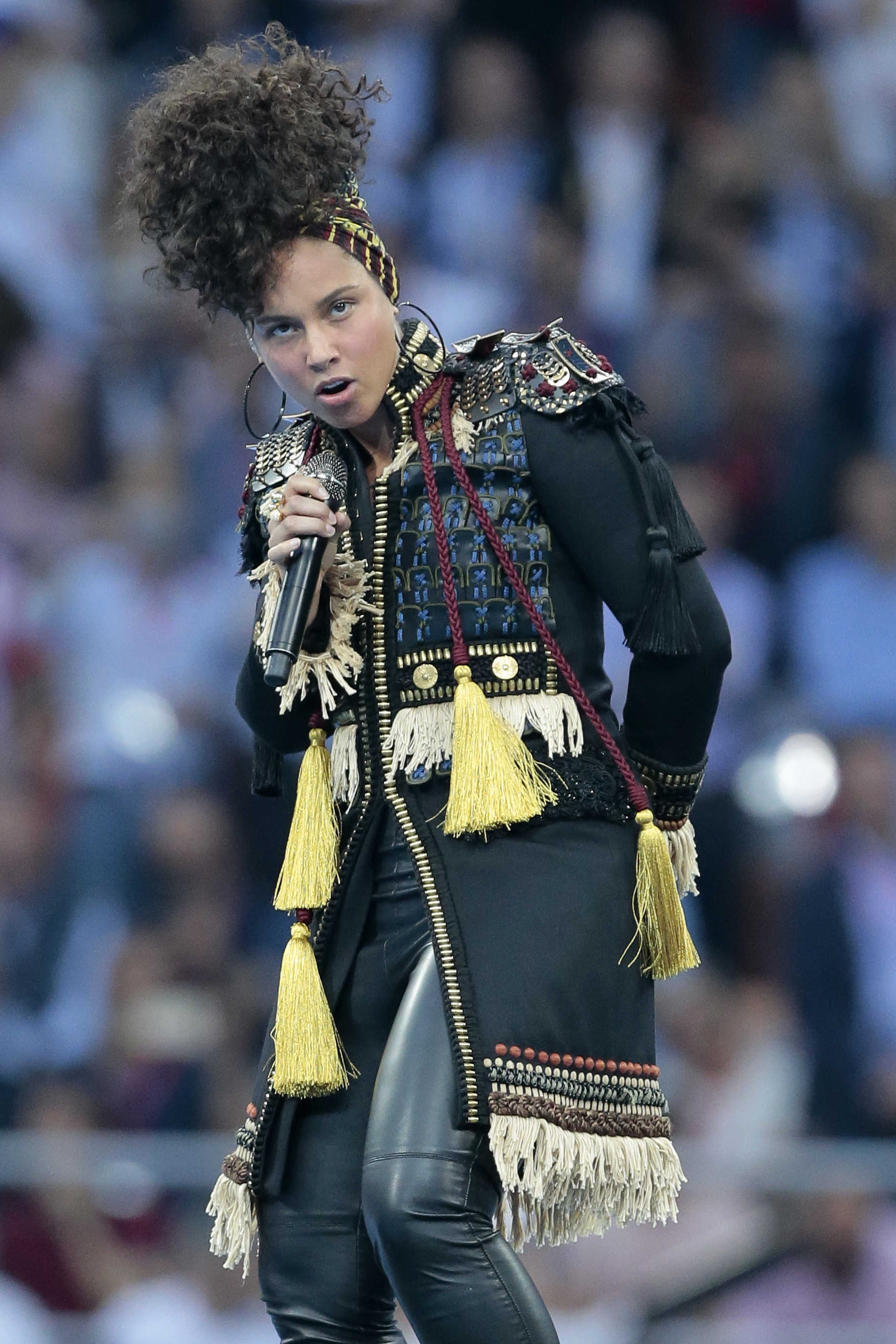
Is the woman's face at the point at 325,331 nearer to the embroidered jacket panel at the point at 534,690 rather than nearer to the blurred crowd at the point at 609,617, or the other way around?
the embroidered jacket panel at the point at 534,690

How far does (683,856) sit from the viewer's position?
262 cm

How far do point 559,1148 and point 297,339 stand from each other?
108cm

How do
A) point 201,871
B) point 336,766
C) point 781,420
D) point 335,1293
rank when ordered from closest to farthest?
point 335,1293 < point 336,766 < point 201,871 < point 781,420

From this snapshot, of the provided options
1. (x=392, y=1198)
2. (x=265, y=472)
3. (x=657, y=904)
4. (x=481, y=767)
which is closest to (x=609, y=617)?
(x=265, y=472)

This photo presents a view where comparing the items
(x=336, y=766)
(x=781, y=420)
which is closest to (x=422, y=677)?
(x=336, y=766)

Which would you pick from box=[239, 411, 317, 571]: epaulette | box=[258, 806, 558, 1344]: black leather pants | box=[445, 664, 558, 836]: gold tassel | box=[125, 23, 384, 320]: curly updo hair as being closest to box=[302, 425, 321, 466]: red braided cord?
box=[239, 411, 317, 571]: epaulette

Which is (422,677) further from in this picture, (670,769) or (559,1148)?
(559,1148)

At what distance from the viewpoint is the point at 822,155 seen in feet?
21.4

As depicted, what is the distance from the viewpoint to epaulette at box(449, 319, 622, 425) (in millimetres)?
2471

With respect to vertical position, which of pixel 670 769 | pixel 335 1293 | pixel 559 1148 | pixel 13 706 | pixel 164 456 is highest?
pixel 164 456

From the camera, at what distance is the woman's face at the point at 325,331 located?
8.05 feet

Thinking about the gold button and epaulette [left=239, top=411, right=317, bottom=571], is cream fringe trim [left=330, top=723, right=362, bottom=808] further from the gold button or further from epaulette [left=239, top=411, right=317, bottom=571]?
epaulette [left=239, top=411, right=317, bottom=571]

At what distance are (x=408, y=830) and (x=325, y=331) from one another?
26.0 inches

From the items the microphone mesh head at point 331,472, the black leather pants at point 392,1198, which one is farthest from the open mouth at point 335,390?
the black leather pants at point 392,1198
